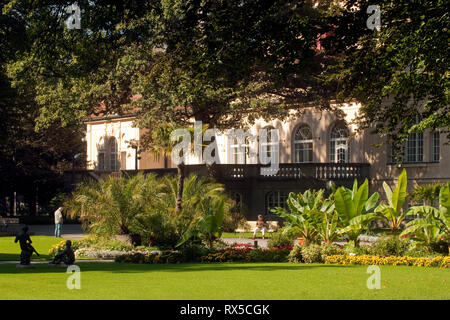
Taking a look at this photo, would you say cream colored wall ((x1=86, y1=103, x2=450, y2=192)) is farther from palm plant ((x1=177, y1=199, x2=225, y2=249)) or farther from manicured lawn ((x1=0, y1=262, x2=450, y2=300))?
manicured lawn ((x1=0, y1=262, x2=450, y2=300))

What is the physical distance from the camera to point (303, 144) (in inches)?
1959

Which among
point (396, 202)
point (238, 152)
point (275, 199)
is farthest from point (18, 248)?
point (238, 152)

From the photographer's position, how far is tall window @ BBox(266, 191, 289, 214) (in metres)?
46.3

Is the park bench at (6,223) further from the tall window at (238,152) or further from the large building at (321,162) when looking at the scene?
the tall window at (238,152)

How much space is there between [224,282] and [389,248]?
8172 millimetres

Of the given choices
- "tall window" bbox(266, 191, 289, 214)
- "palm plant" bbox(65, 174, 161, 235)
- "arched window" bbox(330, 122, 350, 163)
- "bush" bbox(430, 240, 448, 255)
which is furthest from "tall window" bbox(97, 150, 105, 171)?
"bush" bbox(430, 240, 448, 255)

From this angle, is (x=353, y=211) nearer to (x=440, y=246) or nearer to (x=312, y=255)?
(x=312, y=255)

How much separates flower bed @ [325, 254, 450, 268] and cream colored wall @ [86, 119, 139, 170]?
4151 cm

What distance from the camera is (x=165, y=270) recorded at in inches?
736

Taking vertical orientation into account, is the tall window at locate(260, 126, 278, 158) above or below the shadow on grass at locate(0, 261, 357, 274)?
above
